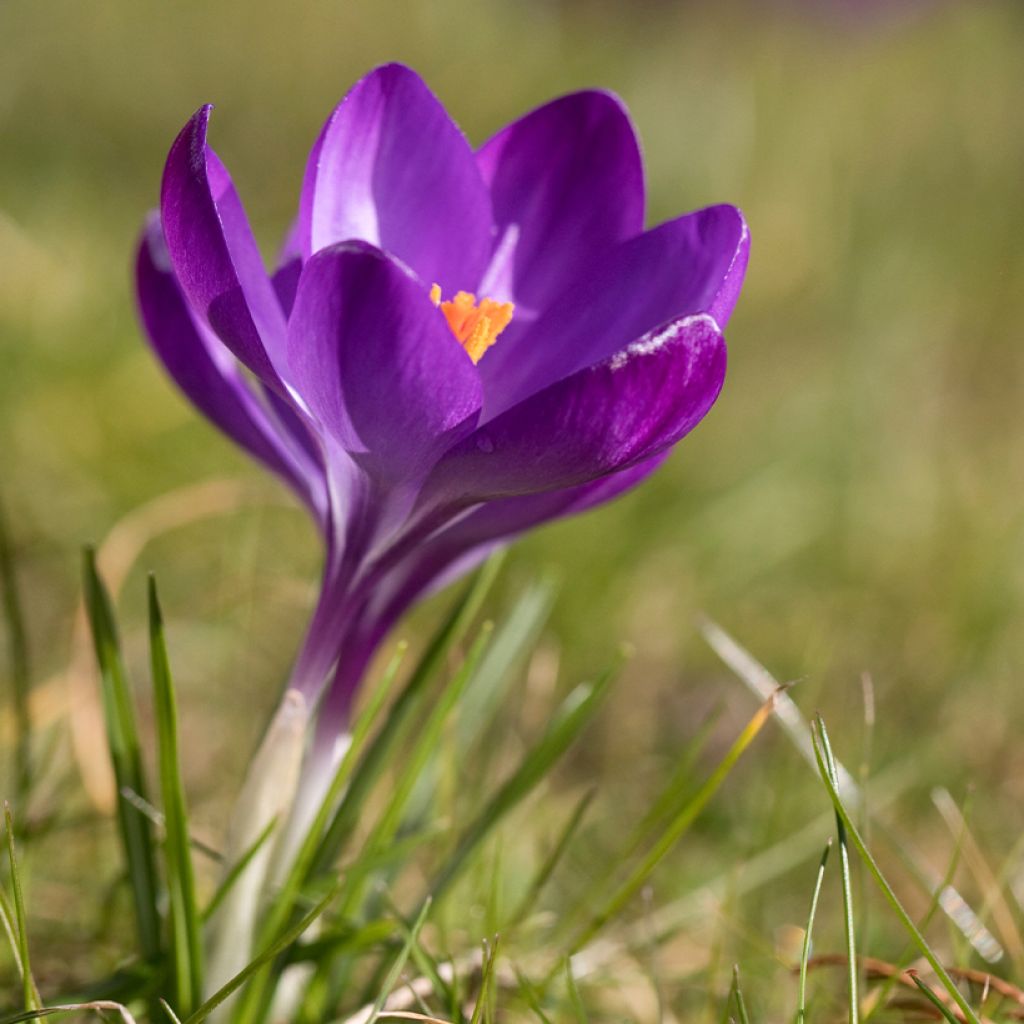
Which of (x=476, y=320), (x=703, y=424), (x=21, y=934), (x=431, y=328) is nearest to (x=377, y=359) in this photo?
(x=431, y=328)

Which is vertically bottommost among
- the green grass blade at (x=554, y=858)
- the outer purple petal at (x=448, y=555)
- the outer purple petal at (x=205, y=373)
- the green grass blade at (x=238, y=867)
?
the green grass blade at (x=554, y=858)

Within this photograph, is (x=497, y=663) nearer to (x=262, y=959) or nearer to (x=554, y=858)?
(x=554, y=858)

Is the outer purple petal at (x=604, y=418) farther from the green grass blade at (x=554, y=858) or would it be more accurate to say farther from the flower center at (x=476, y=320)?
the green grass blade at (x=554, y=858)

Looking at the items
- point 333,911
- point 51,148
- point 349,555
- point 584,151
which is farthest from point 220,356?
point 51,148

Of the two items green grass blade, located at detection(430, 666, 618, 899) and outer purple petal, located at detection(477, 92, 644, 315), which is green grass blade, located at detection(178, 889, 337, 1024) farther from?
outer purple petal, located at detection(477, 92, 644, 315)

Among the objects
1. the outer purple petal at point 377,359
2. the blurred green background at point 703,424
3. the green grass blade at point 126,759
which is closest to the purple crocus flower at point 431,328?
the outer purple petal at point 377,359

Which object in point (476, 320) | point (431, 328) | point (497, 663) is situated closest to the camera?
point (431, 328)

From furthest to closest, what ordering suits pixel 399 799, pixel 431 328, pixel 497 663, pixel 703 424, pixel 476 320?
1. pixel 703 424
2. pixel 497 663
3. pixel 399 799
4. pixel 476 320
5. pixel 431 328
